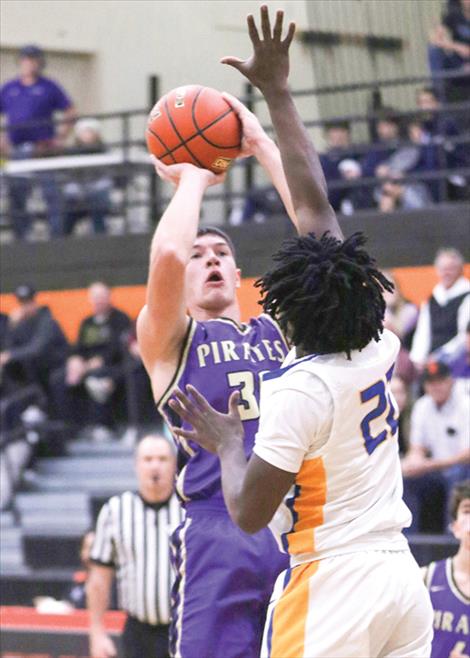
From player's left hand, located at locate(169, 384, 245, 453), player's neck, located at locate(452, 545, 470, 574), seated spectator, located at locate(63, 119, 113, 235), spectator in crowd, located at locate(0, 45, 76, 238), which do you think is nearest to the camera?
player's left hand, located at locate(169, 384, 245, 453)

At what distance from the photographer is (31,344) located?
12.3m

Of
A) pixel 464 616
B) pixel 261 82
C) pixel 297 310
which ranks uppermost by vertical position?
pixel 261 82

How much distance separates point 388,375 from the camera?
13.4ft

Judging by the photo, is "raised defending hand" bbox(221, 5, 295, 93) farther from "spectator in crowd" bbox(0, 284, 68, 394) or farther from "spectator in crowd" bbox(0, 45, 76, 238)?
"spectator in crowd" bbox(0, 45, 76, 238)

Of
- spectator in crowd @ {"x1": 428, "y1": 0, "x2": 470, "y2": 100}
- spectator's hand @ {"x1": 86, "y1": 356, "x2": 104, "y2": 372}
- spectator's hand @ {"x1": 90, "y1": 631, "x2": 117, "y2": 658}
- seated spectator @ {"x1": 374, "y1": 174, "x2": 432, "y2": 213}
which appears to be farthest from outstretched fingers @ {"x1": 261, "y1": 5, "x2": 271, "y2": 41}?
spectator's hand @ {"x1": 86, "y1": 356, "x2": 104, "y2": 372}

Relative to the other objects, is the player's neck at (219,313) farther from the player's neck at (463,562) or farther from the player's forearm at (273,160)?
the player's neck at (463,562)

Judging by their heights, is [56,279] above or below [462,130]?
below

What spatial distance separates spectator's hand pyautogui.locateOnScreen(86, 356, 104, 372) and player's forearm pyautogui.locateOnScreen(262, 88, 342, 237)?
766 centimetres

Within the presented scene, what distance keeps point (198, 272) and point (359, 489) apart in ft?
4.60

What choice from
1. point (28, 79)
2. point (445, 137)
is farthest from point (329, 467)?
point (28, 79)

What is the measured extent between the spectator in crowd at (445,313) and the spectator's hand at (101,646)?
3.04 meters

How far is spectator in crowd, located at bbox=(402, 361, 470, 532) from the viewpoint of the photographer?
8.63 meters

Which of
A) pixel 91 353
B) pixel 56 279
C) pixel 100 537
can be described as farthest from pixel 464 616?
pixel 56 279

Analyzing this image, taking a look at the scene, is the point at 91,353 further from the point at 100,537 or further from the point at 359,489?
the point at 359,489
